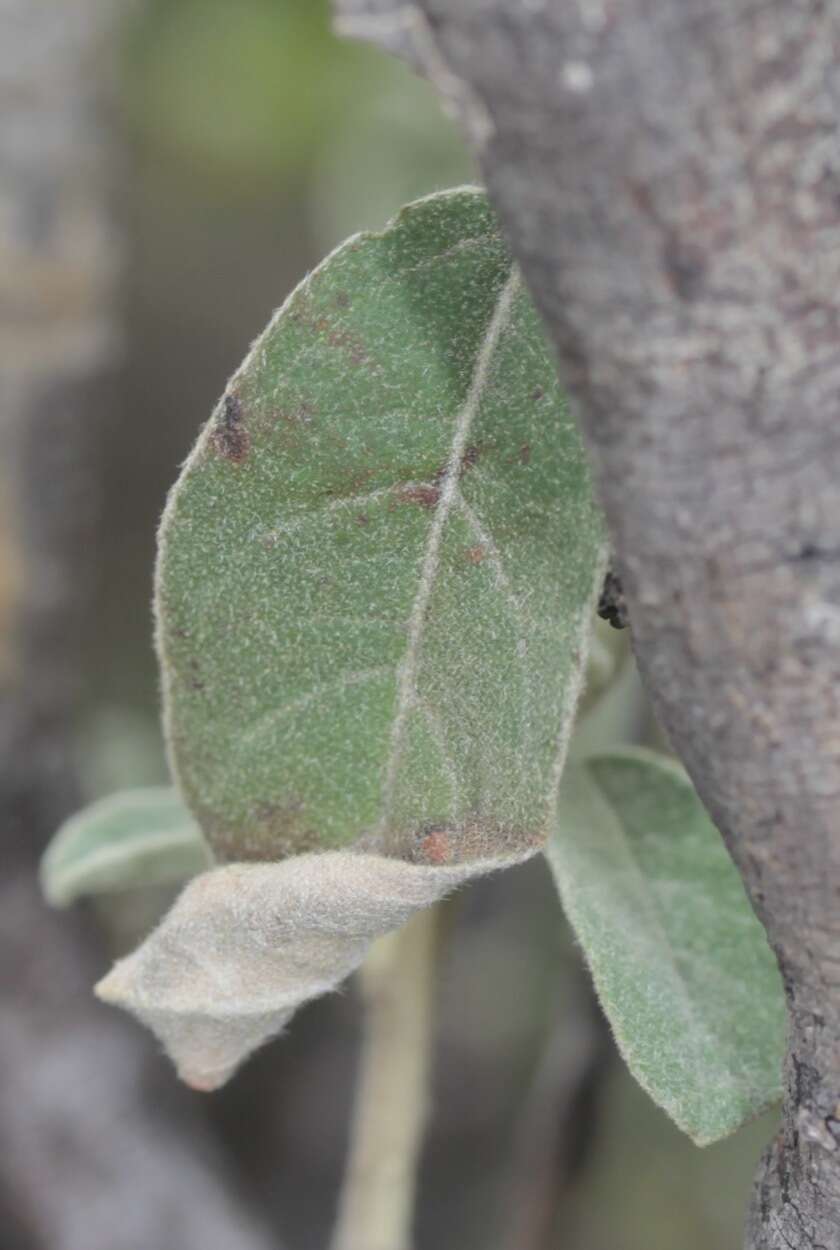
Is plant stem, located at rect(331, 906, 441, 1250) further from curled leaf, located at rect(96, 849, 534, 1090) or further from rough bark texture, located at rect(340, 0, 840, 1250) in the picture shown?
rough bark texture, located at rect(340, 0, 840, 1250)

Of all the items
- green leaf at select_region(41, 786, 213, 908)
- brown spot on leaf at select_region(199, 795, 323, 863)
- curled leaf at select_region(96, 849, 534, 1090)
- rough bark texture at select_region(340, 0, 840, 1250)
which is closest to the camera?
rough bark texture at select_region(340, 0, 840, 1250)

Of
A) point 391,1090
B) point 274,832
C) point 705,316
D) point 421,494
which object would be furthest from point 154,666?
point 705,316

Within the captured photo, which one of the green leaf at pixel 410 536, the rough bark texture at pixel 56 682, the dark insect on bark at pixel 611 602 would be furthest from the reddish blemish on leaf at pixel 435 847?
the rough bark texture at pixel 56 682

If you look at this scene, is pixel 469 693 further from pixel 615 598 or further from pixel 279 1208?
pixel 279 1208

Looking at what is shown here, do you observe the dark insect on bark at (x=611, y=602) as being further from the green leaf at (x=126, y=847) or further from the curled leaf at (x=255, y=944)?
the green leaf at (x=126, y=847)

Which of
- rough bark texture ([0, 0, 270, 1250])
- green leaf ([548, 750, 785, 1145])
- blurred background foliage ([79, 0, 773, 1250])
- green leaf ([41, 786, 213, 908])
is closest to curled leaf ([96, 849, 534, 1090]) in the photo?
green leaf ([548, 750, 785, 1145])

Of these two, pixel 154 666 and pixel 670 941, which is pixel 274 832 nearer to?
pixel 670 941
